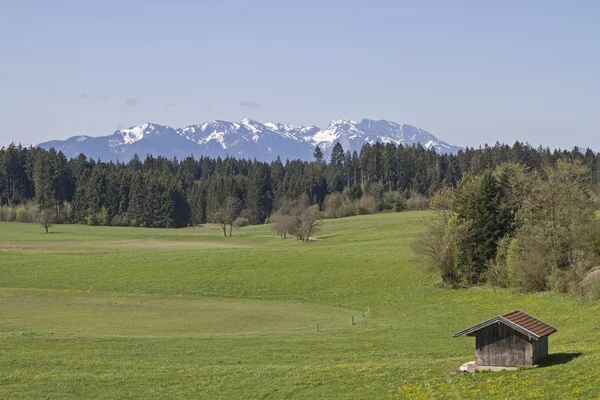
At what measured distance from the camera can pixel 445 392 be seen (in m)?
28.0

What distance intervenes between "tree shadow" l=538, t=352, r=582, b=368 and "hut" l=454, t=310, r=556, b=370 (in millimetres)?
284

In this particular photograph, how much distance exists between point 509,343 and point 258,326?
2433cm

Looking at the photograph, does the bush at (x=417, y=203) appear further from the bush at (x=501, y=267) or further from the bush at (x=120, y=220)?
the bush at (x=501, y=267)

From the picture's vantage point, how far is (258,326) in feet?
176

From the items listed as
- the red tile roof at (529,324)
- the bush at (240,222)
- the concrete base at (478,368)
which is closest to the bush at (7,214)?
the bush at (240,222)

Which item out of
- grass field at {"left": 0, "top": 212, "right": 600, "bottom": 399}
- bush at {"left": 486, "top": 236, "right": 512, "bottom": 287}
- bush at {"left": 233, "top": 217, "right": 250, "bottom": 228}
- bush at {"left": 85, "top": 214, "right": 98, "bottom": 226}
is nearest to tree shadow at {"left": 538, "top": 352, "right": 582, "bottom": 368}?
grass field at {"left": 0, "top": 212, "right": 600, "bottom": 399}

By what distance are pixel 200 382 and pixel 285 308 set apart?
31.8m

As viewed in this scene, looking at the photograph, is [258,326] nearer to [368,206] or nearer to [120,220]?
[368,206]

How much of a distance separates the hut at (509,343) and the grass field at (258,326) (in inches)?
35.4

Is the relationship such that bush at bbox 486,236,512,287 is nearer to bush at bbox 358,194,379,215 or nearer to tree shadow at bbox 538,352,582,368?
tree shadow at bbox 538,352,582,368

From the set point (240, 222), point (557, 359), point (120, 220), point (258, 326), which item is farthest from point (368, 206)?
point (557, 359)

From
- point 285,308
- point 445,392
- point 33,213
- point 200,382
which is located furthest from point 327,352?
point 33,213

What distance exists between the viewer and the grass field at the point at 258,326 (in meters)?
30.5

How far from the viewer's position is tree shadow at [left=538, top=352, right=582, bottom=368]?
31.9 meters
